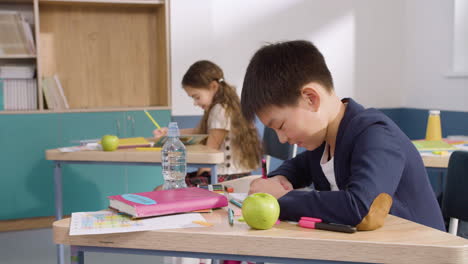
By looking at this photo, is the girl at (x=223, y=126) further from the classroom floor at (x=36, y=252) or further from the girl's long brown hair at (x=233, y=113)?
the classroom floor at (x=36, y=252)

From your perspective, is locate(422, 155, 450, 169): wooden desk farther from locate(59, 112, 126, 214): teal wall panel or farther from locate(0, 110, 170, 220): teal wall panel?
locate(59, 112, 126, 214): teal wall panel

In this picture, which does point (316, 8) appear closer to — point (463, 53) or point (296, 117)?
point (463, 53)

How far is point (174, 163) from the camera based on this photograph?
2.22 meters

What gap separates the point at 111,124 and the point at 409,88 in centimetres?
242

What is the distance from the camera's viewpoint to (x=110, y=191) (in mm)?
4117

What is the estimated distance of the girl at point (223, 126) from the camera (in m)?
3.05

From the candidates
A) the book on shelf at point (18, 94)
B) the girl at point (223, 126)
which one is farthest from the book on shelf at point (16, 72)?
the girl at point (223, 126)

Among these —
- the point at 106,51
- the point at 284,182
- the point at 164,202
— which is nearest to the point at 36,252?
the point at 106,51

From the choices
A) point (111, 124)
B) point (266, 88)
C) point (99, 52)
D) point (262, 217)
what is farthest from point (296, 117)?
point (99, 52)

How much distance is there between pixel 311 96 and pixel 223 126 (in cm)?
168

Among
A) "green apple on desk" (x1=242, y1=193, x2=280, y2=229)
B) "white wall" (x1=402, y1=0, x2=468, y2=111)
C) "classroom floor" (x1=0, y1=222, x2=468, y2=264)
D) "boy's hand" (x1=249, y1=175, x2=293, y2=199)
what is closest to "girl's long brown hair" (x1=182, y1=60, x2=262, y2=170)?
"classroom floor" (x1=0, y1=222, x2=468, y2=264)

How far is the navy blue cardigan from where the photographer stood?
1.20 m

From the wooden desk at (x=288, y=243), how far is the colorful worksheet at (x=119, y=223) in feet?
0.07

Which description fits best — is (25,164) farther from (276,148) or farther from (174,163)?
(174,163)
